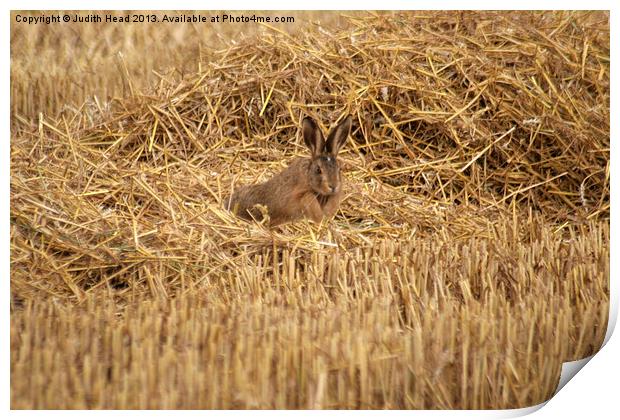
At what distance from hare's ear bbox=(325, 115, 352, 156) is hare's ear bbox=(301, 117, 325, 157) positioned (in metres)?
0.04

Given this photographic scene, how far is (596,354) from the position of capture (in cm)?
497

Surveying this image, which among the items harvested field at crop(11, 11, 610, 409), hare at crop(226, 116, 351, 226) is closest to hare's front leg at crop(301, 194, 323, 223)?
hare at crop(226, 116, 351, 226)

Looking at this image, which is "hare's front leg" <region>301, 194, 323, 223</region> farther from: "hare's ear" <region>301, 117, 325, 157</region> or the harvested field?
"hare's ear" <region>301, 117, 325, 157</region>

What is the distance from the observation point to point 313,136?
5812 mm

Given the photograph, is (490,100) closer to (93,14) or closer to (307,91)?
(307,91)

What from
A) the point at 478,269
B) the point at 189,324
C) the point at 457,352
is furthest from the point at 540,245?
the point at 189,324

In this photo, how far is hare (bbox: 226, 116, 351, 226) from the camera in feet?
19.0

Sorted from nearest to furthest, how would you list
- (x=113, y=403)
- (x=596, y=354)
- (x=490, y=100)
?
(x=113, y=403), (x=596, y=354), (x=490, y=100)

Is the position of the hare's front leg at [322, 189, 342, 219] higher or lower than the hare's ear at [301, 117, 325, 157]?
lower

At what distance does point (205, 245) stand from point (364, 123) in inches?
75.1

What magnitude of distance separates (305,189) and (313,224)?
26cm

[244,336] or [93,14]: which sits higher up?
[93,14]

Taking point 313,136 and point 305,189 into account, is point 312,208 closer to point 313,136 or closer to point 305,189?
point 305,189

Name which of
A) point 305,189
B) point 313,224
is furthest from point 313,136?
point 313,224
